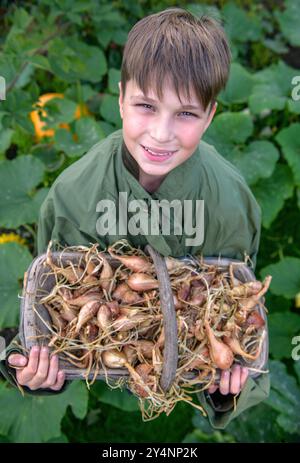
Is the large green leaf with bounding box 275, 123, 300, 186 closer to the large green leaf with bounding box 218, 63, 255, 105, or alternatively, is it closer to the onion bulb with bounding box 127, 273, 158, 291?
the large green leaf with bounding box 218, 63, 255, 105

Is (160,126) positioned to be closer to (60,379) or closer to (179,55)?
(179,55)

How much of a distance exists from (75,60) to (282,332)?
1.20 metres

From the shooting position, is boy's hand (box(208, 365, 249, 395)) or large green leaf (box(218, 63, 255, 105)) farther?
large green leaf (box(218, 63, 255, 105))

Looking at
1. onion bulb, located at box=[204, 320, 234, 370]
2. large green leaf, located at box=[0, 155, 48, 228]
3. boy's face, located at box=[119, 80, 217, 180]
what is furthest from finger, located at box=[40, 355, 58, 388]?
large green leaf, located at box=[0, 155, 48, 228]

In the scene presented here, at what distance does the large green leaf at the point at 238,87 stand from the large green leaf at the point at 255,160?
0.84 ft

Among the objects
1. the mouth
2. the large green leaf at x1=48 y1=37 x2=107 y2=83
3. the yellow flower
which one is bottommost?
the yellow flower

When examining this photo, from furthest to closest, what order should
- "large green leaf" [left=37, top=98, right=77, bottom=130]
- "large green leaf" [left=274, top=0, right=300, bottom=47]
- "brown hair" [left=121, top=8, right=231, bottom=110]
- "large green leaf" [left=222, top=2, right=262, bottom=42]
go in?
"large green leaf" [left=222, top=2, right=262, bottom=42], "large green leaf" [left=274, top=0, right=300, bottom=47], "large green leaf" [left=37, top=98, right=77, bottom=130], "brown hair" [left=121, top=8, right=231, bottom=110]

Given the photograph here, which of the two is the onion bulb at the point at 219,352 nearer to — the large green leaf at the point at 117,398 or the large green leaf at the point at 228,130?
the large green leaf at the point at 117,398

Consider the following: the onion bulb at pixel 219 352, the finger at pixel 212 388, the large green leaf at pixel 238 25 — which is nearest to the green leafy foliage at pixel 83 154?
the large green leaf at pixel 238 25

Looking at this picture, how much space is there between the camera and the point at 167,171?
117 centimetres

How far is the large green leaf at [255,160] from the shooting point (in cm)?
201

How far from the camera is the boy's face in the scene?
106cm
